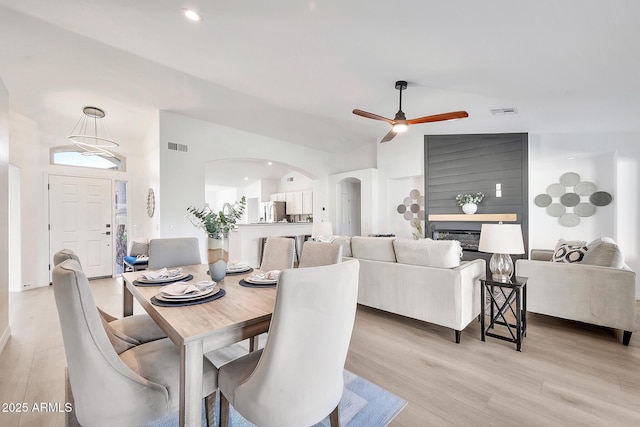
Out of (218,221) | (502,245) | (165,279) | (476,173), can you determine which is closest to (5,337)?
(165,279)

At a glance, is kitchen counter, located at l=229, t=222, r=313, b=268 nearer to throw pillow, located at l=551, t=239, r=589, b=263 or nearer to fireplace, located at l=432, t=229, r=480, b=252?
fireplace, located at l=432, t=229, r=480, b=252

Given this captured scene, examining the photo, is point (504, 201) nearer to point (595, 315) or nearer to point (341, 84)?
point (595, 315)

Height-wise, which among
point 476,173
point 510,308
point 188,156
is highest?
point 188,156

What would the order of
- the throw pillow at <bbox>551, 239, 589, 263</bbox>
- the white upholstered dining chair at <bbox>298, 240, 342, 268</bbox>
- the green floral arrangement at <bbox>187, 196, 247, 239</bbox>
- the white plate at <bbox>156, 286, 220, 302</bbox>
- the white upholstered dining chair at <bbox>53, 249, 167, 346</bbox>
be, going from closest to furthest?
the white plate at <bbox>156, 286, 220, 302</bbox>, the white upholstered dining chair at <bbox>53, 249, 167, 346</bbox>, the green floral arrangement at <bbox>187, 196, 247, 239</bbox>, the white upholstered dining chair at <bbox>298, 240, 342, 268</bbox>, the throw pillow at <bbox>551, 239, 589, 263</bbox>

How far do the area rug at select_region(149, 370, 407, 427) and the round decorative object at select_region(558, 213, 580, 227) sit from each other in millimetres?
4821

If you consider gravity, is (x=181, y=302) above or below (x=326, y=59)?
below

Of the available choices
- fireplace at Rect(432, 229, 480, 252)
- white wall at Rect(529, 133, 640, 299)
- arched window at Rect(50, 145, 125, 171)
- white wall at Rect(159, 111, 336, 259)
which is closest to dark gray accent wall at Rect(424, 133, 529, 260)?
fireplace at Rect(432, 229, 480, 252)

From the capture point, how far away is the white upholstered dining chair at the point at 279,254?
259cm

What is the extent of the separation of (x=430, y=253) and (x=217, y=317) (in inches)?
84.6

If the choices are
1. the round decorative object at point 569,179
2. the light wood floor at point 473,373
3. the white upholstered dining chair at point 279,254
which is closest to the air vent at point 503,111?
the round decorative object at point 569,179

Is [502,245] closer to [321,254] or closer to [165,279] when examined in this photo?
[321,254]

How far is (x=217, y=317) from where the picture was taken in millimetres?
1280

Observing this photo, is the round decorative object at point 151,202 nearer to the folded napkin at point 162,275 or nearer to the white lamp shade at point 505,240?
the folded napkin at point 162,275

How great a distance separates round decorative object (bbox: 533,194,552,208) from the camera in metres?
4.90
